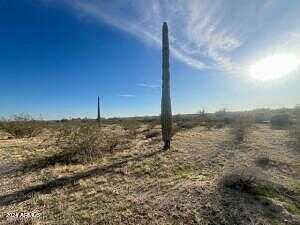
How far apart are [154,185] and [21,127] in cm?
1857

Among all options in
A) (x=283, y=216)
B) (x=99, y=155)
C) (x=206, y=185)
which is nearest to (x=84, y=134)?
(x=99, y=155)

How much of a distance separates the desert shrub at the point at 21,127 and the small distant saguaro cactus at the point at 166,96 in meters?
13.7

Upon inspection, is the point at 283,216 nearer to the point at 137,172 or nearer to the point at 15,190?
the point at 137,172

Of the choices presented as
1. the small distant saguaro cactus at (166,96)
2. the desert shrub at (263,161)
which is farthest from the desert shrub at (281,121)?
the desert shrub at (263,161)

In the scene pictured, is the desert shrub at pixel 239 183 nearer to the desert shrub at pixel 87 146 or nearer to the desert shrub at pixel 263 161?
the desert shrub at pixel 263 161

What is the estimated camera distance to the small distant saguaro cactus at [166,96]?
12.9 metres

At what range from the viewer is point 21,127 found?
23094mm

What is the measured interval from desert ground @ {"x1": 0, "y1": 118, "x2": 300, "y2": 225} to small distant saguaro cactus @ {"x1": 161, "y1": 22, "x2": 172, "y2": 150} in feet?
2.30

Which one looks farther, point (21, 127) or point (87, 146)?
point (21, 127)

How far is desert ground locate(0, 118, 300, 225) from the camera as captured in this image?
19.1ft

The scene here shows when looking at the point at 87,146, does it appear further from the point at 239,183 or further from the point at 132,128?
the point at 132,128

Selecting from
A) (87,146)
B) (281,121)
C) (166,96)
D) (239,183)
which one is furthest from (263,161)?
(281,121)

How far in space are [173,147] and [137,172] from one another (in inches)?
161

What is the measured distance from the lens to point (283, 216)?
5699mm
